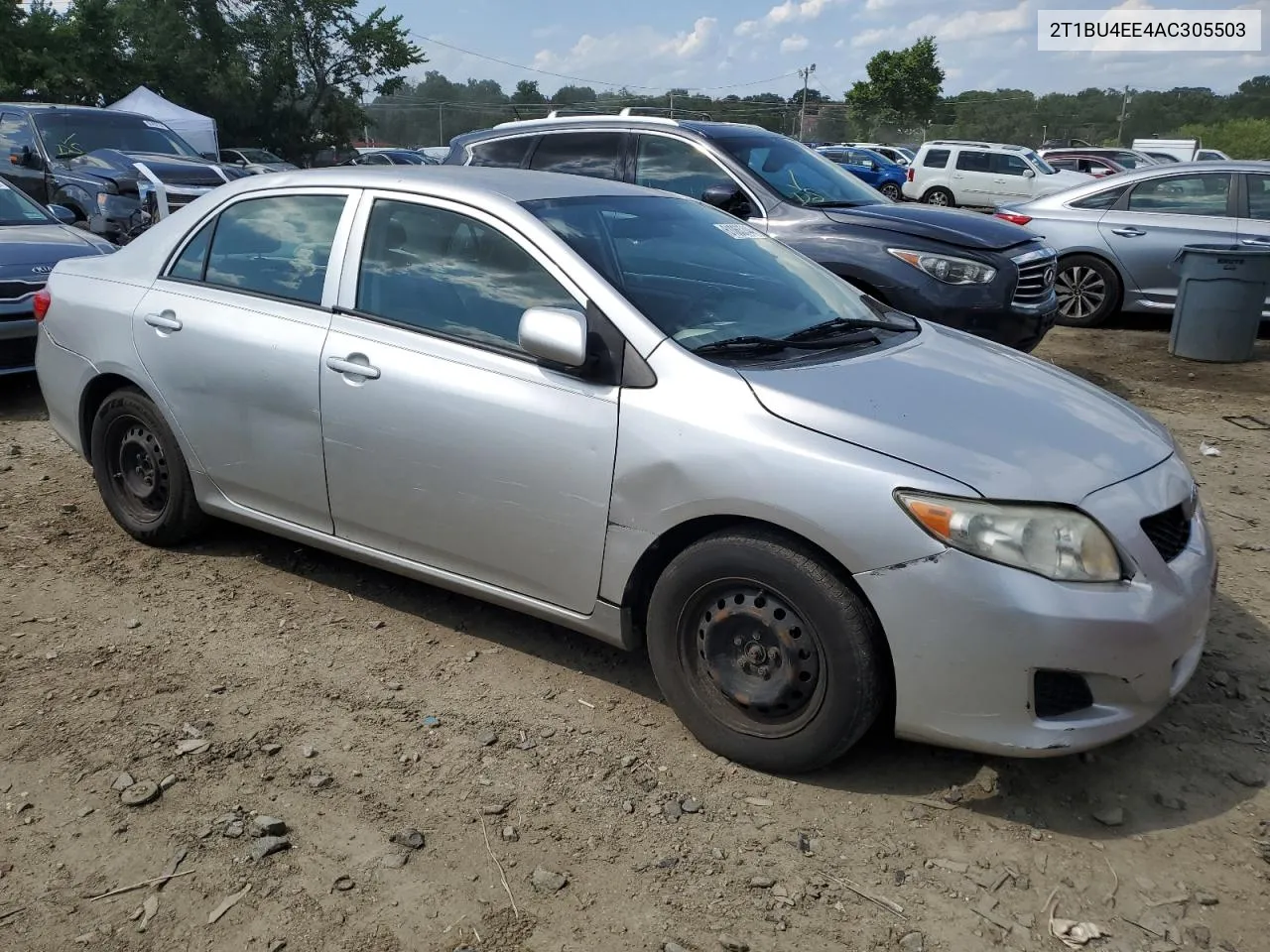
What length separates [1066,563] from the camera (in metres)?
2.75

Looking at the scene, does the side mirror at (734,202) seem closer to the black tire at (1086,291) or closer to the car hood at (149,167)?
the black tire at (1086,291)

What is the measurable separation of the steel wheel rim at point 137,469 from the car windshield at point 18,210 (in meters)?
4.32

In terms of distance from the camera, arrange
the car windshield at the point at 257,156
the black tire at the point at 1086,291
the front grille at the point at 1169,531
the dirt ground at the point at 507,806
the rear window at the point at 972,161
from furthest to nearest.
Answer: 1. the car windshield at the point at 257,156
2. the rear window at the point at 972,161
3. the black tire at the point at 1086,291
4. the front grille at the point at 1169,531
5. the dirt ground at the point at 507,806

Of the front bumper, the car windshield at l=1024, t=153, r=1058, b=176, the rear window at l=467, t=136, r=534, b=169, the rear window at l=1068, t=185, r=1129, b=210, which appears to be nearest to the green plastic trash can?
the rear window at l=1068, t=185, r=1129, b=210

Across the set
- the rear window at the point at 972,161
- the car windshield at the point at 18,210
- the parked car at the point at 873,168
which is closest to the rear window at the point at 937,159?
the rear window at the point at 972,161

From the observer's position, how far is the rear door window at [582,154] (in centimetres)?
747

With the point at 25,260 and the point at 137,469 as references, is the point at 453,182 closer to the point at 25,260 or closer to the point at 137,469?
the point at 137,469

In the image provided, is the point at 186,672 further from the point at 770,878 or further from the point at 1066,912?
the point at 1066,912

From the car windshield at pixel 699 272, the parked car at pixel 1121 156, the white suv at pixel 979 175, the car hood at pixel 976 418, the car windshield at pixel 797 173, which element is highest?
the parked car at pixel 1121 156

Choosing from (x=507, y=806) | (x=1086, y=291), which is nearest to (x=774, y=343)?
(x=507, y=806)

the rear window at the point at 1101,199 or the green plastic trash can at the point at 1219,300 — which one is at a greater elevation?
the rear window at the point at 1101,199

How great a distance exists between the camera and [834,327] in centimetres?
376

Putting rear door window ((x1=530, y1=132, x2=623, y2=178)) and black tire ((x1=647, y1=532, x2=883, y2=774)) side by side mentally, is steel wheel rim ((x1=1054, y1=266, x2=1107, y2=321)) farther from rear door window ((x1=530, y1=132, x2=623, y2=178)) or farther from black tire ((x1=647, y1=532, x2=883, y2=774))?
black tire ((x1=647, y1=532, x2=883, y2=774))

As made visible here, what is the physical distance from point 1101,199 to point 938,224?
13.7ft
